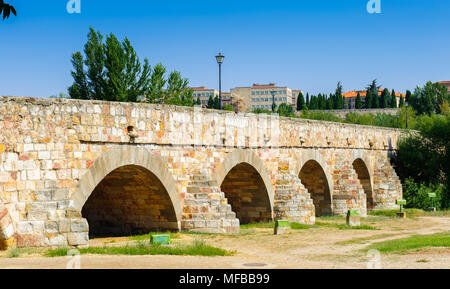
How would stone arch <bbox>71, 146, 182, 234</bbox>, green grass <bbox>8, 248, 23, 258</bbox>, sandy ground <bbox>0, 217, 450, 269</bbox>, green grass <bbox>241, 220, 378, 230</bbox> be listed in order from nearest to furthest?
sandy ground <bbox>0, 217, 450, 269</bbox> → green grass <bbox>8, 248, 23, 258</bbox> → stone arch <bbox>71, 146, 182, 234</bbox> → green grass <bbox>241, 220, 378, 230</bbox>

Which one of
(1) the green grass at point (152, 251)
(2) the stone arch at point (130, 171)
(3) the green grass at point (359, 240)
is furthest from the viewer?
(3) the green grass at point (359, 240)

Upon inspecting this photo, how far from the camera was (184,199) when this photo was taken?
48.3 feet

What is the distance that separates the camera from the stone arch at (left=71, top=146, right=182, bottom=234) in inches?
464

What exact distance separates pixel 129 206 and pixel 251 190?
5402 millimetres

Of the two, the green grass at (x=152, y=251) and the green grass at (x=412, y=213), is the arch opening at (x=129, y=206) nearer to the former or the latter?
A: the green grass at (x=152, y=251)

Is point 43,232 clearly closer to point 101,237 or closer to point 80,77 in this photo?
point 101,237

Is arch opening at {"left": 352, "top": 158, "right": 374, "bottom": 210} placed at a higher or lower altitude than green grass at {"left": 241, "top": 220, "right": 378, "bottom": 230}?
higher

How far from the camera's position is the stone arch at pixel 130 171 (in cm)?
1180

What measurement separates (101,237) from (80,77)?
30769mm

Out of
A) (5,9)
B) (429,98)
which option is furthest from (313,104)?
(5,9)

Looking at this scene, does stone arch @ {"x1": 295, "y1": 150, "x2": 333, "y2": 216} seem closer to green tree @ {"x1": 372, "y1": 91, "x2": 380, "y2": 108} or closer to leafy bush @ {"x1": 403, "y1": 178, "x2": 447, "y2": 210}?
leafy bush @ {"x1": 403, "y1": 178, "x2": 447, "y2": 210}

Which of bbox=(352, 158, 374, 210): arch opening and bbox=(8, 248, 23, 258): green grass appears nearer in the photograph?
bbox=(8, 248, 23, 258): green grass

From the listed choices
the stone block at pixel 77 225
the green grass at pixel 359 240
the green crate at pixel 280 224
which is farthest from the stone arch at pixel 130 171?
the green grass at pixel 359 240

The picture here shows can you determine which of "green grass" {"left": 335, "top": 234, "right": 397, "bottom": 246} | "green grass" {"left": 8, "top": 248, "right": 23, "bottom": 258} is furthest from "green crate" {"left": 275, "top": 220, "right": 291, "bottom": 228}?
"green grass" {"left": 8, "top": 248, "right": 23, "bottom": 258}
